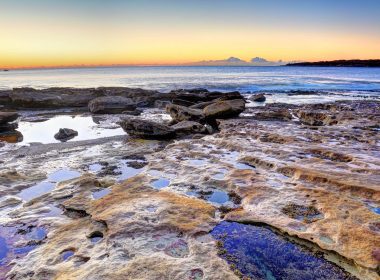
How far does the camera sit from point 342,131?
12.3 meters

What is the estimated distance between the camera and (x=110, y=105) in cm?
1988

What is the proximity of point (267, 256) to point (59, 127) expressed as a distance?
1332 cm

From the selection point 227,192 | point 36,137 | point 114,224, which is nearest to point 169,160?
point 227,192

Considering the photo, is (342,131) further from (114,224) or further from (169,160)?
(114,224)

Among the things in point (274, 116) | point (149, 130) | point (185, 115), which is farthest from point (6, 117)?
point (274, 116)

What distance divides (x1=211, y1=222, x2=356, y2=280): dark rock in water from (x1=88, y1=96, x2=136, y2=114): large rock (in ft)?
51.9

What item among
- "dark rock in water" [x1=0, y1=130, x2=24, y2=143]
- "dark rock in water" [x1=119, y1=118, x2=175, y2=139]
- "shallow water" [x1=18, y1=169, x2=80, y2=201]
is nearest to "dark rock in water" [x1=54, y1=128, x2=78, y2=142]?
"dark rock in water" [x1=0, y1=130, x2=24, y2=143]

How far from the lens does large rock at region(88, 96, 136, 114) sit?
768 inches

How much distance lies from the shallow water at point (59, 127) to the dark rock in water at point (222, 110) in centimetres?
453

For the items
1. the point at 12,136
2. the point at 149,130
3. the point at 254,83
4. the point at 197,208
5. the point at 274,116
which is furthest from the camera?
the point at 254,83

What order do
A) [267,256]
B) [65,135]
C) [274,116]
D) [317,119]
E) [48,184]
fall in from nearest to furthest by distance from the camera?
1. [267,256]
2. [48,184]
3. [65,135]
4. [317,119]
5. [274,116]

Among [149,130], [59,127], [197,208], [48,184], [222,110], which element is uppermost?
[222,110]

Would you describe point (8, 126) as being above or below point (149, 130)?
below

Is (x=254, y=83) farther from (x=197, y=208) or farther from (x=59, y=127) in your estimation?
(x=197, y=208)
